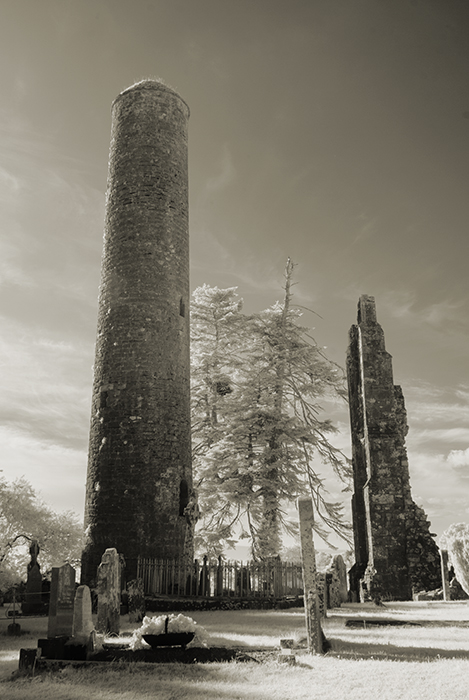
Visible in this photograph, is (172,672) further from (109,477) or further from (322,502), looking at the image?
(322,502)

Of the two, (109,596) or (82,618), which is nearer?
(82,618)

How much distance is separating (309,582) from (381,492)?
12.0m

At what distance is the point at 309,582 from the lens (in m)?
9.82

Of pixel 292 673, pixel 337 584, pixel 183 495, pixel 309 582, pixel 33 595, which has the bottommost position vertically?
pixel 292 673

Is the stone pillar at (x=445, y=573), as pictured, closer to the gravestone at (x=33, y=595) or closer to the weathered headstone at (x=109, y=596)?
the weathered headstone at (x=109, y=596)

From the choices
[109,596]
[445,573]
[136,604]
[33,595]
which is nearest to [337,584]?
[445,573]

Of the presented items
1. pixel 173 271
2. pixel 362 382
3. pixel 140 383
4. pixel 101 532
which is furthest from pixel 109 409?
pixel 362 382

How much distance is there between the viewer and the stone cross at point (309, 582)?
910 centimetres

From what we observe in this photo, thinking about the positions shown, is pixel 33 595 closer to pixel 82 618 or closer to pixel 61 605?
pixel 61 605

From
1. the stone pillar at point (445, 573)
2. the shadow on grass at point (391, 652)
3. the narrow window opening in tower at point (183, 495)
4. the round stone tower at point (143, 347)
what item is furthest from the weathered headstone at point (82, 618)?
the stone pillar at point (445, 573)

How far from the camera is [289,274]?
29188mm

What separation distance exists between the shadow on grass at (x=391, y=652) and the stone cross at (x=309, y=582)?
30 cm

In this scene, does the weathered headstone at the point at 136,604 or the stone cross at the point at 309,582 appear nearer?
the stone cross at the point at 309,582

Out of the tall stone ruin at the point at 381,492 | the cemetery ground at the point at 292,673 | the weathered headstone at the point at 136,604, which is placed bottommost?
the cemetery ground at the point at 292,673
